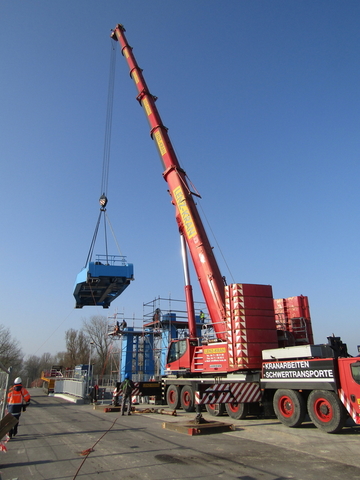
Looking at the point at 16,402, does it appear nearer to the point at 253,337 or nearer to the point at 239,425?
the point at 239,425

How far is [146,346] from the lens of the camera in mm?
30875

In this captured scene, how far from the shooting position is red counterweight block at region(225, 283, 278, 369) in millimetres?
11375

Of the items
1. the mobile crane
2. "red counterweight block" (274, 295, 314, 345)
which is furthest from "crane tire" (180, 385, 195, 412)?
"red counterweight block" (274, 295, 314, 345)

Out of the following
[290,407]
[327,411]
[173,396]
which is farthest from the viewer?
[173,396]

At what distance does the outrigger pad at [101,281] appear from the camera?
18.2 meters

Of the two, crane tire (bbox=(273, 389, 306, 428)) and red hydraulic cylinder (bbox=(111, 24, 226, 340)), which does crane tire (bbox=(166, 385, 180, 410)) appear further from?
crane tire (bbox=(273, 389, 306, 428))

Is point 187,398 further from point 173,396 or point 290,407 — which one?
point 290,407

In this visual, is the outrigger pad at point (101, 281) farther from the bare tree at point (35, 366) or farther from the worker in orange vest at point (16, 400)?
the bare tree at point (35, 366)

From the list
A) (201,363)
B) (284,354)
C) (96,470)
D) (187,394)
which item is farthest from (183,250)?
(96,470)

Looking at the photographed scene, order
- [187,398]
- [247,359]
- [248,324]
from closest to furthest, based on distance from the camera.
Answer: [247,359] < [248,324] < [187,398]

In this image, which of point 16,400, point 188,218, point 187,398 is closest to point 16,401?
point 16,400

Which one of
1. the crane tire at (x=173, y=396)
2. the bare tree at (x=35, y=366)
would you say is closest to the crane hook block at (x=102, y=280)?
the crane tire at (x=173, y=396)

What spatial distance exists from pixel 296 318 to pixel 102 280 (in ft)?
34.2

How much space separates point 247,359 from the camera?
11273 millimetres
